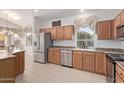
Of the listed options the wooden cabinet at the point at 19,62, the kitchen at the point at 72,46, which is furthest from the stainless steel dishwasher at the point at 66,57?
the wooden cabinet at the point at 19,62

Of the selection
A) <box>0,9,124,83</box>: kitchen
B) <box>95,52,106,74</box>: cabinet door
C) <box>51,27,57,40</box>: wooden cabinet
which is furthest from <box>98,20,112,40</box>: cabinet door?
<box>51,27,57,40</box>: wooden cabinet

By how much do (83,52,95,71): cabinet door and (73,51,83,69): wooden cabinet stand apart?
0.19 m

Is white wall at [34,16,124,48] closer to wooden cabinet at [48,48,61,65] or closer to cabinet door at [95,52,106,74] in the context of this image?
wooden cabinet at [48,48,61,65]

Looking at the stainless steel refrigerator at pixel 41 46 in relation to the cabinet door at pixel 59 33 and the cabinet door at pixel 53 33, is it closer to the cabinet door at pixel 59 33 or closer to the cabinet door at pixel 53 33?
the cabinet door at pixel 53 33

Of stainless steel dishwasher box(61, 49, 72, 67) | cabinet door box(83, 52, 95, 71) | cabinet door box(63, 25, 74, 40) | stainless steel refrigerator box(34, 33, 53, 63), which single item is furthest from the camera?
stainless steel refrigerator box(34, 33, 53, 63)

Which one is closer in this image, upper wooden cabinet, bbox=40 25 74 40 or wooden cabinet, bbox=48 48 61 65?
upper wooden cabinet, bbox=40 25 74 40

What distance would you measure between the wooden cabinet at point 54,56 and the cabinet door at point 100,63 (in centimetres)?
201

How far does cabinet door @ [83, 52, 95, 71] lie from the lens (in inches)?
171

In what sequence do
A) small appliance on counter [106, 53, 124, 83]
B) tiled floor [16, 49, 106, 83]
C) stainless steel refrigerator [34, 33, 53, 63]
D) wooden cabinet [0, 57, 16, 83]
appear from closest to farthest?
small appliance on counter [106, 53, 124, 83] < wooden cabinet [0, 57, 16, 83] < tiled floor [16, 49, 106, 83] < stainless steel refrigerator [34, 33, 53, 63]

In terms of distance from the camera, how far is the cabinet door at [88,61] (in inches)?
171

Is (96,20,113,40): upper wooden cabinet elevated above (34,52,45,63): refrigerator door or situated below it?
above

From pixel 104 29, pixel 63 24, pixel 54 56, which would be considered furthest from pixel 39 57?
pixel 104 29

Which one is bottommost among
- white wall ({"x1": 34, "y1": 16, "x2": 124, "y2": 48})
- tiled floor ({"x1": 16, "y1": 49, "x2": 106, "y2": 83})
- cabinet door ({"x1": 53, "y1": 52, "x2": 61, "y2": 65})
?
tiled floor ({"x1": 16, "y1": 49, "x2": 106, "y2": 83})

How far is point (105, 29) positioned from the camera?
429 centimetres
